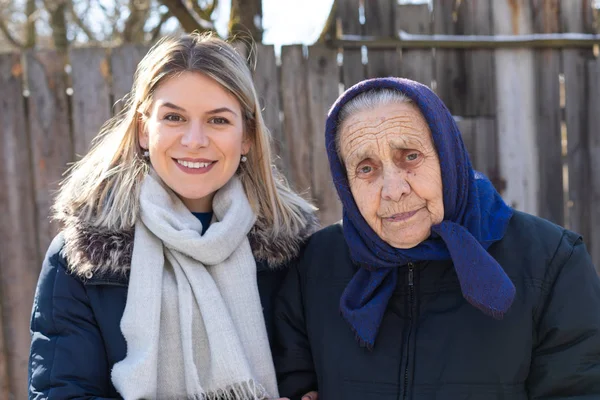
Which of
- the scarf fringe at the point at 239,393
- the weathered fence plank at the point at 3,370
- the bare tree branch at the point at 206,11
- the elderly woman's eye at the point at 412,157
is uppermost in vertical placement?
the bare tree branch at the point at 206,11

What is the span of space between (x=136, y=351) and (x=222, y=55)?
112 centimetres

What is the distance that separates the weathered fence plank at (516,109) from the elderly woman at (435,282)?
1452 millimetres

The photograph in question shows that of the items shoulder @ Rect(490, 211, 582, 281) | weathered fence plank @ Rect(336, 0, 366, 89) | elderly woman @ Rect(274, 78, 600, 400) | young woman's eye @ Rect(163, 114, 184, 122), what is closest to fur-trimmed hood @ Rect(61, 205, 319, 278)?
elderly woman @ Rect(274, 78, 600, 400)

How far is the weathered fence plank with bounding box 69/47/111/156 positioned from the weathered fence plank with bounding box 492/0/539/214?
2.10 meters

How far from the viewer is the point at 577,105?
144 inches

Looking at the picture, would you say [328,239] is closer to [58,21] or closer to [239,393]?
[239,393]

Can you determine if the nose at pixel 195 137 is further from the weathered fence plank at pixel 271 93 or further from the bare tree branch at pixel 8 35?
the bare tree branch at pixel 8 35

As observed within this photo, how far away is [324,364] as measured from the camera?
224cm

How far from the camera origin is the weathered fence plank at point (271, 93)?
139 inches

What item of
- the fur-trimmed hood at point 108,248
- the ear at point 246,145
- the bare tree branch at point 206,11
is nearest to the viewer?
the fur-trimmed hood at point 108,248

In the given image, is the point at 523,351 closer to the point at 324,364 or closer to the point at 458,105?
the point at 324,364

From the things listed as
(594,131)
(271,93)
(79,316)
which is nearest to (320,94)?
(271,93)

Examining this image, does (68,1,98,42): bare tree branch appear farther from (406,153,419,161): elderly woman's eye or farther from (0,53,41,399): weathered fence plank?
(406,153,419,161): elderly woman's eye

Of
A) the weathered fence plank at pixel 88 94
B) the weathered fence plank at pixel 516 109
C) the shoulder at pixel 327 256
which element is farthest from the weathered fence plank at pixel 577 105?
the weathered fence plank at pixel 88 94
